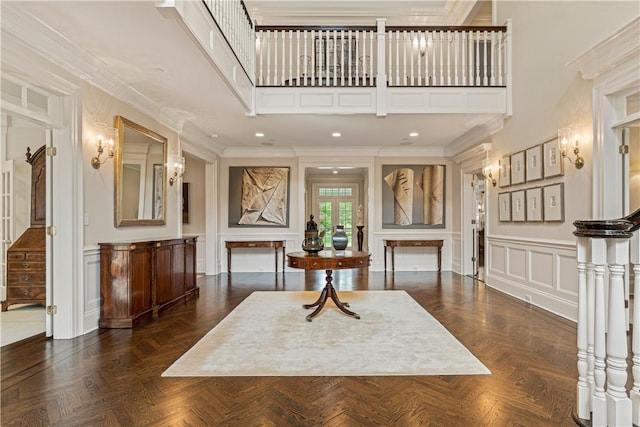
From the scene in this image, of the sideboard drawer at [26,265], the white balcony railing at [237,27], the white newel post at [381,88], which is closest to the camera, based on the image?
the white balcony railing at [237,27]

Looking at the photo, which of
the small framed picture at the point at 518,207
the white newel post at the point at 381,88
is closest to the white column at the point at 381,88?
the white newel post at the point at 381,88

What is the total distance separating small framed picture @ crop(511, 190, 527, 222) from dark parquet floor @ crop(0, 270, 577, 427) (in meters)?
1.81

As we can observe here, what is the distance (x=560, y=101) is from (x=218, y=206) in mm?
6475

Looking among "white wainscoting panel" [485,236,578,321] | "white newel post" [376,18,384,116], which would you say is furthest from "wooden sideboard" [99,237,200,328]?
"white wainscoting panel" [485,236,578,321]

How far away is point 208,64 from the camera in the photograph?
354 centimetres

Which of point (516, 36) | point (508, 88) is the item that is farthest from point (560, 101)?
point (516, 36)

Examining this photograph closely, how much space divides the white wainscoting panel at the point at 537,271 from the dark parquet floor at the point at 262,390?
627 millimetres

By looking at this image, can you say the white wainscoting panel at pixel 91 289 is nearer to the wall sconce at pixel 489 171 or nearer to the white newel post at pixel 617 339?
the white newel post at pixel 617 339

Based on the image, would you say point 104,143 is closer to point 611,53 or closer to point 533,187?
point 611,53

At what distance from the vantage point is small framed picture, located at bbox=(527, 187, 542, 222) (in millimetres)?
4637

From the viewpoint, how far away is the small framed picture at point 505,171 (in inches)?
212

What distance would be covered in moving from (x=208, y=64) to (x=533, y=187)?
4.38 m

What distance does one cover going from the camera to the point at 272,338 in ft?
11.2

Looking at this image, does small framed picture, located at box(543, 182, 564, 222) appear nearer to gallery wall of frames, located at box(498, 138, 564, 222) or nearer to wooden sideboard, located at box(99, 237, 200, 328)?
gallery wall of frames, located at box(498, 138, 564, 222)
